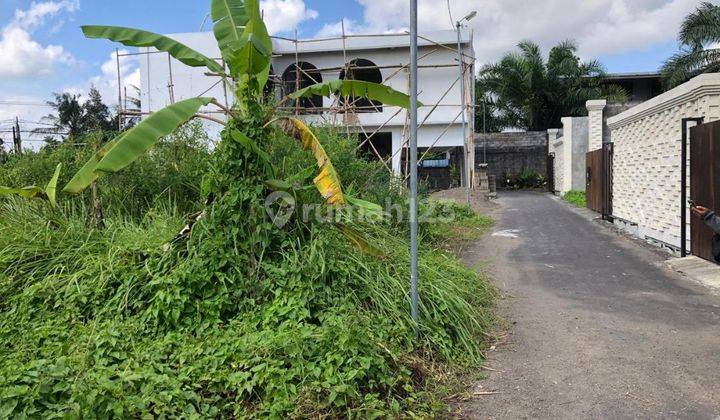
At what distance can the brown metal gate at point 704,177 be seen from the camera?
6.87 m

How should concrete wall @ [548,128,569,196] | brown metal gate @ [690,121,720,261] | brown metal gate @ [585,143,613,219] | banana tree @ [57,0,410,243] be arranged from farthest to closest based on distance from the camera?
concrete wall @ [548,128,569,196]
brown metal gate @ [585,143,613,219]
brown metal gate @ [690,121,720,261]
banana tree @ [57,0,410,243]

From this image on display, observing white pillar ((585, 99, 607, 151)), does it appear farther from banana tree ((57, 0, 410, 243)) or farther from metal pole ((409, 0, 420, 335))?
metal pole ((409, 0, 420, 335))

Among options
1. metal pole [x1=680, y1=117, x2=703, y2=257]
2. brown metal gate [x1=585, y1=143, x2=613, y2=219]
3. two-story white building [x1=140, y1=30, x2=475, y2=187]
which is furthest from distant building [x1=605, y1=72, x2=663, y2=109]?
metal pole [x1=680, y1=117, x2=703, y2=257]

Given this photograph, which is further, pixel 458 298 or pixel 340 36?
pixel 340 36

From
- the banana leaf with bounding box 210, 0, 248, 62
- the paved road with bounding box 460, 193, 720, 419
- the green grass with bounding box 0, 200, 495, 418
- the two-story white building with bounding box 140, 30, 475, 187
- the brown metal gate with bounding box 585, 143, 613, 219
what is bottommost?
the paved road with bounding box 460, 193, 720, 419

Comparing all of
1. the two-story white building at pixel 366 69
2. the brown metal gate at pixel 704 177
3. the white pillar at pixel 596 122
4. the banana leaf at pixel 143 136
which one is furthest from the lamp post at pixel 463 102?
the banana leaf at pixel 143 136

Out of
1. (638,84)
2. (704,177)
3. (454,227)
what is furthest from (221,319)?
(638,84)

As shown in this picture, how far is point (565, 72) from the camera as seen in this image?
29.8 m

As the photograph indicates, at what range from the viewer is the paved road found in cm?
365

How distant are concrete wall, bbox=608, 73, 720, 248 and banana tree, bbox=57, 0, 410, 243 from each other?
478 cm

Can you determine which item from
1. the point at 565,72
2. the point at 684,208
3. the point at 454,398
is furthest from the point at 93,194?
the point at 565,72

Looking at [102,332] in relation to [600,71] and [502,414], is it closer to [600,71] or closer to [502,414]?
[502,414]

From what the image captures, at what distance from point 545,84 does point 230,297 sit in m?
29.1

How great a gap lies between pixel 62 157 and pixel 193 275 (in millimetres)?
4260
